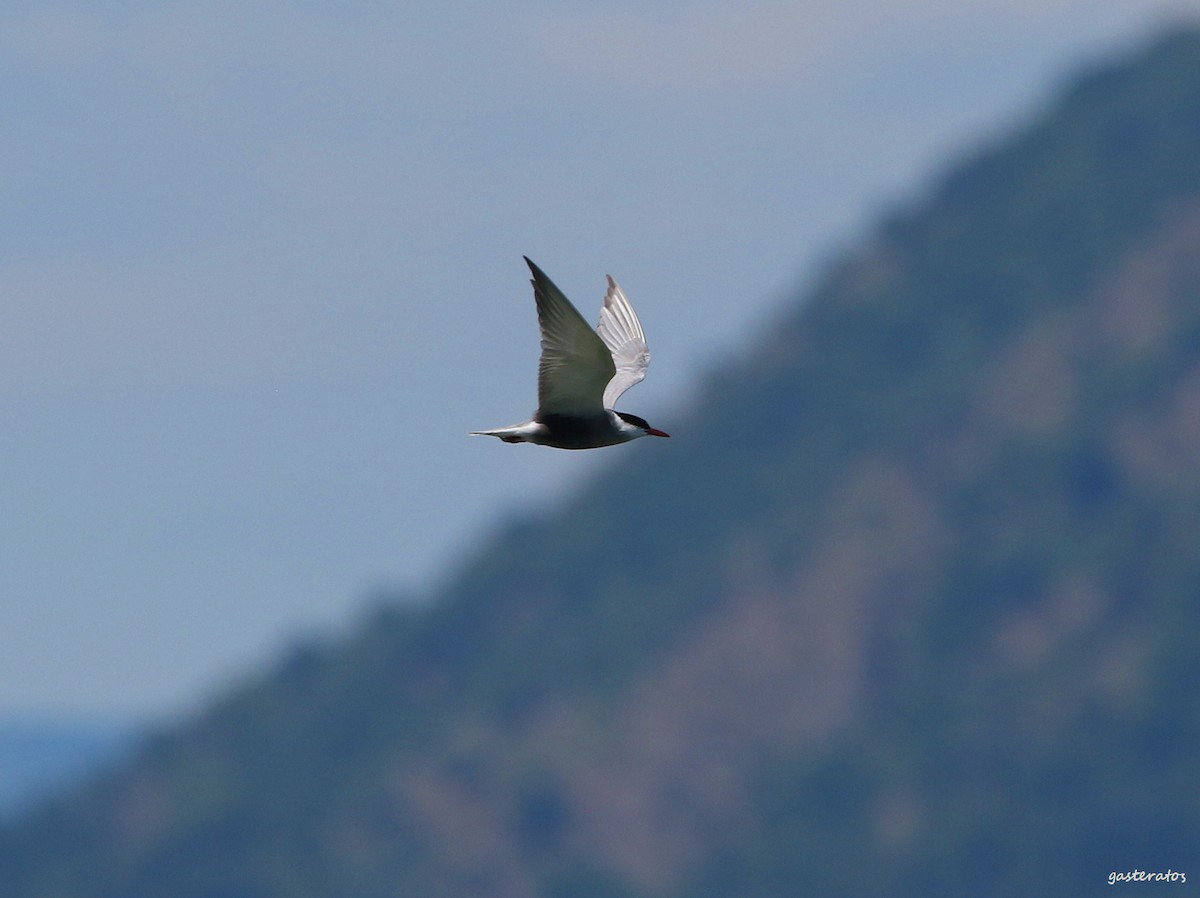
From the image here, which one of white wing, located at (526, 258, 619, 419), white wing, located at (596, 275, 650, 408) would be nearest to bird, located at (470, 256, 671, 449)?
white wing, located at (526, 258, 619, 419)

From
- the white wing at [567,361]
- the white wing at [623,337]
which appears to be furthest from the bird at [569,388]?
the white wing at [623,337]

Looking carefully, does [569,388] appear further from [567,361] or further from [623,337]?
[623,337]

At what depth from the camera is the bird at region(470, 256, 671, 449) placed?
19359mm

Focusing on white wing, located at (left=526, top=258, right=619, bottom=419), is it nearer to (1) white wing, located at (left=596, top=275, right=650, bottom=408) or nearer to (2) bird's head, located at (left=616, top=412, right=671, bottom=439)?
(2) bird's head, located at (left=616, top=412, right=671, bottom=439)

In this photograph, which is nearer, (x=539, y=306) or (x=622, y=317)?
(x=539, y=306)

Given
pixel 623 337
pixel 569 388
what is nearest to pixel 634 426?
pixel 569 388

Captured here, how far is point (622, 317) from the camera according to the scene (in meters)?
24.8

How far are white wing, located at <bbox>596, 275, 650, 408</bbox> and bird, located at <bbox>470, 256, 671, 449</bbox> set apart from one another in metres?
2.47

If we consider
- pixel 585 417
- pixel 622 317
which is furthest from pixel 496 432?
pixel 622 317

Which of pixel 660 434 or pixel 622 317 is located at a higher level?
pixel 622 317

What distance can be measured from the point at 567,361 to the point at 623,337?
486 centimetres

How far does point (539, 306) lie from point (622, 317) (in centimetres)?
563

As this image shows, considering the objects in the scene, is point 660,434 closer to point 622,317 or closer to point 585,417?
point 585,417

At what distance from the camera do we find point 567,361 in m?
19.9
